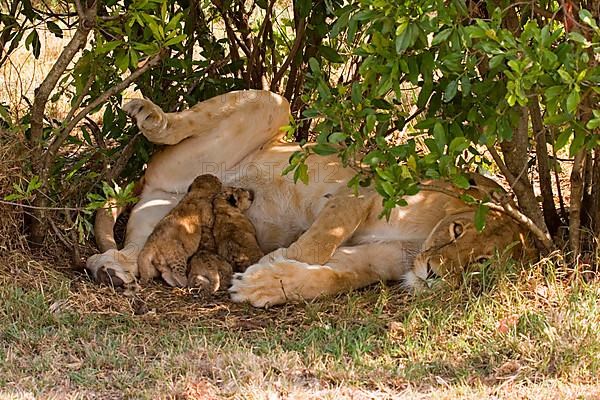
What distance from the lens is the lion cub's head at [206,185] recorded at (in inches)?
216

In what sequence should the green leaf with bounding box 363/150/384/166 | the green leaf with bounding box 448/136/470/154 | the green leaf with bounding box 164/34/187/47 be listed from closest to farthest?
the green leaf with bounding box 448/136/470/154 → the green leaf with bounding box 363/150/384/166 → the green leaf with bounding box 164/34/187/47

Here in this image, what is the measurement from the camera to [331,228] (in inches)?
204

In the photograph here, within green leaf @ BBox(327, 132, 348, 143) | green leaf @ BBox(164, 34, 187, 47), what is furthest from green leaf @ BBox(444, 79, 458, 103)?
green leaf @ BBox(164, 34, 187, 47)

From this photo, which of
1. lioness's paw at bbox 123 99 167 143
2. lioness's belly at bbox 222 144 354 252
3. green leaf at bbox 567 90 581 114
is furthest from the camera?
lioness's belly at bbox 222 144 354 252

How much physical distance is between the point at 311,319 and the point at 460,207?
1.01m

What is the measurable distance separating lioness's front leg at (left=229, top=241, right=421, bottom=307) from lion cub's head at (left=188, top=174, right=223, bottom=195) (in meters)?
0.65

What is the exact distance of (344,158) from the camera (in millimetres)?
4480

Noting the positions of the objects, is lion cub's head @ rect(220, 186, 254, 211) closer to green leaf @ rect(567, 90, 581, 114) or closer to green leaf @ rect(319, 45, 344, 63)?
green leaf @ rect(319, 45, 344, 63)

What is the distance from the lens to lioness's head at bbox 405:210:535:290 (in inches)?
193

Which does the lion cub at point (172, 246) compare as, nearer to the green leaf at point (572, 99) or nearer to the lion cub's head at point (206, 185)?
the lion cub's head at point (206, 185)

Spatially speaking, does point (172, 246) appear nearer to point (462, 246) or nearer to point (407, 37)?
point (462, 246)

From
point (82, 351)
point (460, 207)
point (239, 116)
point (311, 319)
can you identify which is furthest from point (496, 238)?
point (82, 351)

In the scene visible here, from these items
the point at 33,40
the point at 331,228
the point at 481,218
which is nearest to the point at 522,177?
the point at 481,218

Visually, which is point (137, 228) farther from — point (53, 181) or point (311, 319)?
point (311, 319)
